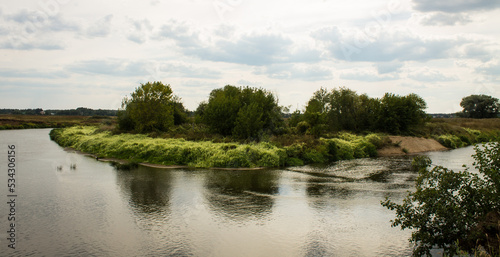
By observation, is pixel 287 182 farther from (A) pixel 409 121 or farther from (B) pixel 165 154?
(A) pixel 409 121

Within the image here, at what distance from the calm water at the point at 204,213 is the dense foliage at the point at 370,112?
23958mm

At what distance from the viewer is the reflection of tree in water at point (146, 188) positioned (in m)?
14.8

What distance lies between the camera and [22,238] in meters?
11.1

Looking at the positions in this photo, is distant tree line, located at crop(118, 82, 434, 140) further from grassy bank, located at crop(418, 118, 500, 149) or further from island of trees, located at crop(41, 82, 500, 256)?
grassy bank, located at crop(418, 118, 500, 149)

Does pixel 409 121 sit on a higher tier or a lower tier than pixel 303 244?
higher

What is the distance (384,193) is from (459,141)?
36.9 metres

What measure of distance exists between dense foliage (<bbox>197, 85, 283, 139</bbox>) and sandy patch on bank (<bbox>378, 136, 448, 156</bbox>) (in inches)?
474

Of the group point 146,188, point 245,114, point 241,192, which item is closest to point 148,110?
point 245,114

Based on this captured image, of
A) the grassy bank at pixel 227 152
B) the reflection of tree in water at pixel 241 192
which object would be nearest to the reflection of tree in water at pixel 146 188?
the reflection of tree in water at pixel 241 192

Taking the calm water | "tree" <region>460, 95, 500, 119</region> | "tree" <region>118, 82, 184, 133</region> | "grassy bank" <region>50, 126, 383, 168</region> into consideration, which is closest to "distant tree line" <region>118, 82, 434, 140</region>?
"tree" <region>118, 82, 184, 133</region>

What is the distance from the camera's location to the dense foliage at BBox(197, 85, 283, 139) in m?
34.2

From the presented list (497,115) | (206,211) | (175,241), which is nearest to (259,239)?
(175,241)

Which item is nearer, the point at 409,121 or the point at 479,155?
the point at 479,155

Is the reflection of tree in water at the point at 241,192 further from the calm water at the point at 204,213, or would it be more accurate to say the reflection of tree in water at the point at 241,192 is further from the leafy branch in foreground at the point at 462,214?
the leafy branch in foreground at the point at 462,214
